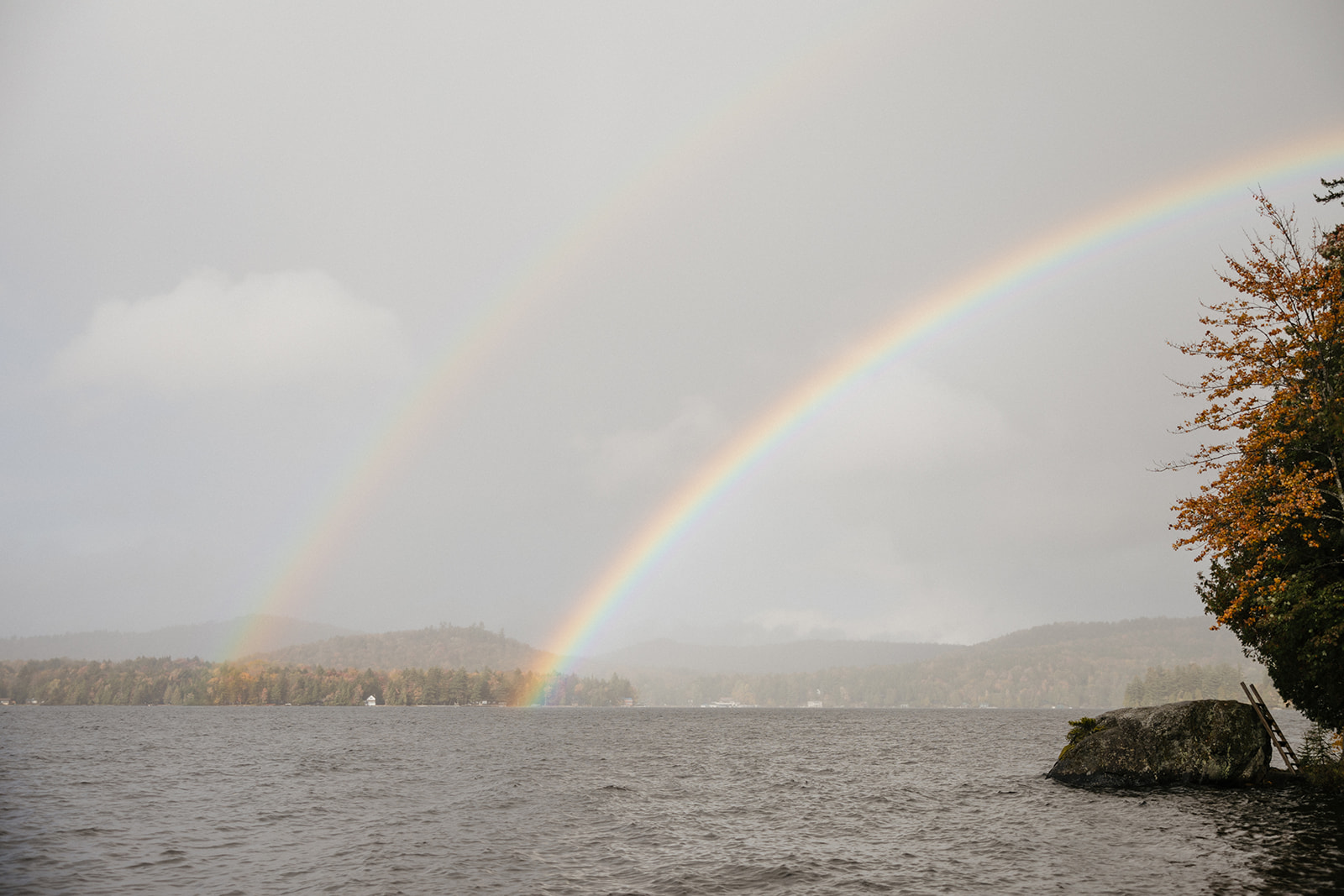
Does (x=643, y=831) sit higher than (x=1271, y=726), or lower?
lower

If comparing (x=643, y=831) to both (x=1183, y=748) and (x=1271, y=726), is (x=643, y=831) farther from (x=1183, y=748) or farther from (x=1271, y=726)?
(x=1271, y=726)

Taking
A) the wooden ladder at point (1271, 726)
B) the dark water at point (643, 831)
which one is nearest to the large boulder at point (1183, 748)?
the wooden ladder at point (1271, 726)

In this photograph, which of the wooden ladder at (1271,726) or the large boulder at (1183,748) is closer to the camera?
the large boulder at (1183,748)

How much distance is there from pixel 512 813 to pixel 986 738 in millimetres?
81405

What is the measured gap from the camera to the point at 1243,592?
81.3 feet

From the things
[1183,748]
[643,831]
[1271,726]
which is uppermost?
[1271,726]

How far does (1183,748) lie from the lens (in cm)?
3600

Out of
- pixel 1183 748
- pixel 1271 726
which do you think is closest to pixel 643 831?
pixel 1183 748

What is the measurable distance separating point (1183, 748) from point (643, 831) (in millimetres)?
26794

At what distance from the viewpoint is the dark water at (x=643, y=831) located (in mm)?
21125

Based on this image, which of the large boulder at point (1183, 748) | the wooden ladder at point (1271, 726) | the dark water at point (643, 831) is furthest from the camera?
the wooden ladder at point (1271, 726)

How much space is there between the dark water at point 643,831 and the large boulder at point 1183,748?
1989 mm

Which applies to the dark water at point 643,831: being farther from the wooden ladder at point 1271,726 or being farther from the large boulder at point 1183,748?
the wooden ladder at point 1271,726

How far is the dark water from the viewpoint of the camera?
2112 centimetres
